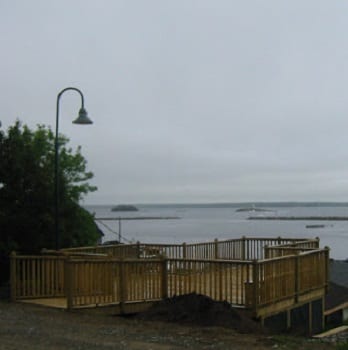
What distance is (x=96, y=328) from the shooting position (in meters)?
10.5

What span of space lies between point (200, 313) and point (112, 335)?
2.29 metres

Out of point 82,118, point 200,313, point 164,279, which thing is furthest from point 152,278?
point 82,118

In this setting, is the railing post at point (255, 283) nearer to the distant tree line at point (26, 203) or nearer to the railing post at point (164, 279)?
the railing post at point (164, 279)

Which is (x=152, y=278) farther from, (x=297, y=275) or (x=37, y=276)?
(x=297, y=275)

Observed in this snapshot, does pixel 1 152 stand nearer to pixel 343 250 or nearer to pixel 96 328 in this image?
pixel 96 328

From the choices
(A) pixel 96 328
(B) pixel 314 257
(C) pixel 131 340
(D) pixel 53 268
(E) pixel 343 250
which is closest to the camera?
(C) pixel 131 340

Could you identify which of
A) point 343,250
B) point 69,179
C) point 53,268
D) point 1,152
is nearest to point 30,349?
point 53,268

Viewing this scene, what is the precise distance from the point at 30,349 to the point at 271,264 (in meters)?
5.80

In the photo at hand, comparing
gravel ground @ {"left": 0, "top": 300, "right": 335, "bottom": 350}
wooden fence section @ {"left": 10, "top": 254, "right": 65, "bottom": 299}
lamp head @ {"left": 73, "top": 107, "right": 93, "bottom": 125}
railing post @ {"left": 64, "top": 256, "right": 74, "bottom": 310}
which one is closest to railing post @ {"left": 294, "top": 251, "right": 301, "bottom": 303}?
gravel ground @ {"left": 0, "top": 300, "right": 335, "bottom": 350}

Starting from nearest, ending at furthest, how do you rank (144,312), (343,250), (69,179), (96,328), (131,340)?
(131,340) < (96,328) < (144,312) < (69,179) < (343,250)

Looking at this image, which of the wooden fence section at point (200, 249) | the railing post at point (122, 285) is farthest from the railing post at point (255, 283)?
the wooden fence section at point (200, 249)

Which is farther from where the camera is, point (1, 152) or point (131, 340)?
point (1, 152)

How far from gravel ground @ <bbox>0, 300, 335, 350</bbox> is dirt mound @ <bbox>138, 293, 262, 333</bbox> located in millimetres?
292

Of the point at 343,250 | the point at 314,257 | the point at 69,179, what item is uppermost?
the point at 69,179
